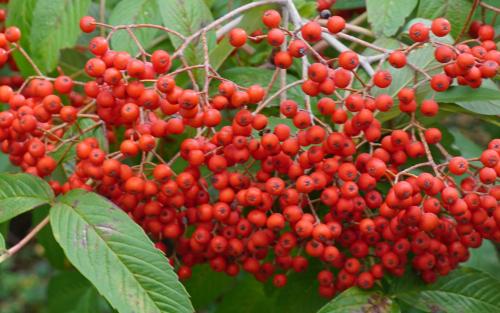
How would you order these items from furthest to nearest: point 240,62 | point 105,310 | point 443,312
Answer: point 105,310 < point 240,62 < point 443,312

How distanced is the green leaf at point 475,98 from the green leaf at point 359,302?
26.1 inches

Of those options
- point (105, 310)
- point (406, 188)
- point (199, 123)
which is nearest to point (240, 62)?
point (199, 123)

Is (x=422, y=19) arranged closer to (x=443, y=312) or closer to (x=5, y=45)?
(x=443, y=312)

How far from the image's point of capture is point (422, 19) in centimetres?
270

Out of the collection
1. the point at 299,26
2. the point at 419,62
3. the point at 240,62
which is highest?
the point at 299,26

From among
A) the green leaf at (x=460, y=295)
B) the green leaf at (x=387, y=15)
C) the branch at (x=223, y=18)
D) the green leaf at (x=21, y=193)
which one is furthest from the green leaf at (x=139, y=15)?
the green leaf at (x=460, y=295)

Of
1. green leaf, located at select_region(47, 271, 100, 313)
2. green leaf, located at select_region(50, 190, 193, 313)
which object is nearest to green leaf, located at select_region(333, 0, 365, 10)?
green leaf, located at select_region(50, 190, 193, 313)

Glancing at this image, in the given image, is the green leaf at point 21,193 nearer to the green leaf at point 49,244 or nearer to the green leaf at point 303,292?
the green leaf at point 49,244

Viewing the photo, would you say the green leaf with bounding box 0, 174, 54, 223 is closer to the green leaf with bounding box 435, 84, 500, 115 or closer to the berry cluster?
the berry cluster

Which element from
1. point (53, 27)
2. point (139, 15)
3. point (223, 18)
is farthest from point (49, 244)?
point (223, 18)

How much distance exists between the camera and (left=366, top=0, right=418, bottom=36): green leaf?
2.61 m

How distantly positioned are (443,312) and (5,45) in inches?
67.8

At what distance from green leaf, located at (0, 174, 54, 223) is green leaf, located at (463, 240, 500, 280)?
1.82 m

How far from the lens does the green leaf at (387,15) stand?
2.61 meters
